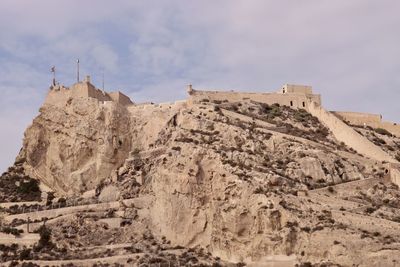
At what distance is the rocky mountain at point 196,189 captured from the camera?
193 feet

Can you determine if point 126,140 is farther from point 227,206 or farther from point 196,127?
point 227,206

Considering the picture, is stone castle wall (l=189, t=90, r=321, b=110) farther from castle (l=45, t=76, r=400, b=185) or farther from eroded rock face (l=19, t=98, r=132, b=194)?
eroded rock face (l=19, t=98, r=132, b=194)

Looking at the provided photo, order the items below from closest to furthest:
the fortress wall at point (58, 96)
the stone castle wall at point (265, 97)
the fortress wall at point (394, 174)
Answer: the fortress wall at point (394, 174) < the fortress wall at point (58, 96) < the stone castle wall at point (265, 97)

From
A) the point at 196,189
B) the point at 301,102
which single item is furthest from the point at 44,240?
the point at 301,102

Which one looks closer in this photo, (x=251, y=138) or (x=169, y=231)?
(x=169, y=231)

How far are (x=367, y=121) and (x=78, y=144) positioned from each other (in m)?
25.9

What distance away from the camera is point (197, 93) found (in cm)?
7738

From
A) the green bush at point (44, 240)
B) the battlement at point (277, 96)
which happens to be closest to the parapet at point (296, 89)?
the battlement at point (277, 96)

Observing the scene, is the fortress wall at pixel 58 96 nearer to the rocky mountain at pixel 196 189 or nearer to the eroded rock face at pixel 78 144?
the rocky mountain at pixel 196 189

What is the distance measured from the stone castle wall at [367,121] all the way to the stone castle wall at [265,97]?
8.77 ft

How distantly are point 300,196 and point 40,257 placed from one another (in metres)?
17.6

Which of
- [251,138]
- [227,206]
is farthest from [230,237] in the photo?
[251,138]

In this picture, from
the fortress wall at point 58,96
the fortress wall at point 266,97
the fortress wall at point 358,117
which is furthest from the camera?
the fortress wall at point 358,117

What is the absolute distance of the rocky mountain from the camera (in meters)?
58.7
